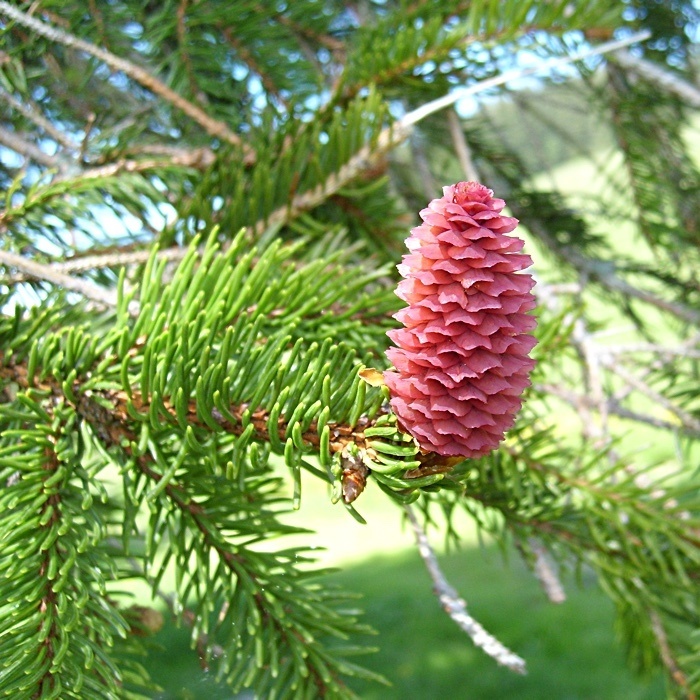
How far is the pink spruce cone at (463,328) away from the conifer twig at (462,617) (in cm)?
18

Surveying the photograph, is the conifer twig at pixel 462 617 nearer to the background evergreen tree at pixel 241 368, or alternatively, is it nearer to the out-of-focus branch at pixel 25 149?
the background evergreen tree at pixel 241 368

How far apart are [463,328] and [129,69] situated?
440mm

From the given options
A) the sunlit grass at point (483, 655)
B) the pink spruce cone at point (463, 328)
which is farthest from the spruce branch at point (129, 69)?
the sunlit grass at point (483, 655)

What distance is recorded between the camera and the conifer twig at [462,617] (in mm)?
446

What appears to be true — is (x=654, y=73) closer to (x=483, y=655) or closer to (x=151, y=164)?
(x=151, y=164)

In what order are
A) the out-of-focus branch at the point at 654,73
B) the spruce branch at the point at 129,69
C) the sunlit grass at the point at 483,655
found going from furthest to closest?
the sunlit grass at the point at 483,655 < the out-of-focus branch at the point at 654,73 < the spruce branch at the point at 129,69

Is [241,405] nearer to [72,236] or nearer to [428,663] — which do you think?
[72,236]

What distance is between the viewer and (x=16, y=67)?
631mm

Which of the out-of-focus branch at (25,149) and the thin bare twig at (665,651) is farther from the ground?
the out-of-focus branch at (25,149)

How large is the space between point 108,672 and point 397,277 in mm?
408

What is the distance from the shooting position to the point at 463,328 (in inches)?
13.0

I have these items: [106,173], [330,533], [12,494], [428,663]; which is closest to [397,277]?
[106,173]

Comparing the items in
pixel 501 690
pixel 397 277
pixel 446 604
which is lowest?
pixel 501 690

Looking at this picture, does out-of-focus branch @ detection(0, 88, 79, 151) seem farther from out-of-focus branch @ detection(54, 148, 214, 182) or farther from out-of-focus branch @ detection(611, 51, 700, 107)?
out-of-focus branch @ detection(611, 51, 700, 107)
